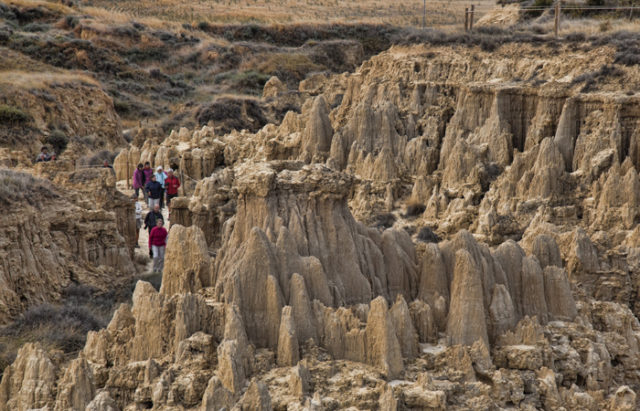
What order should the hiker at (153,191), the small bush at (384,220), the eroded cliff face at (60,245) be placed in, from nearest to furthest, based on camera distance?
the eroded cliff face at (60,245)
the hiker at (153,191)
the small bush at (384,220)

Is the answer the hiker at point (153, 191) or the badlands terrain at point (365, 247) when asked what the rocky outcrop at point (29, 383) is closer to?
the badlands terrain at point (365, 247)

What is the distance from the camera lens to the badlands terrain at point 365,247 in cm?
995

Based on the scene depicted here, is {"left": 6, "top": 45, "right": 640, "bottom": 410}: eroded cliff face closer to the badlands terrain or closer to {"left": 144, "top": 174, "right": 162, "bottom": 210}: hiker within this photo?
the badlands terrain

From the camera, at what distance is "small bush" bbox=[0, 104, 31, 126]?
32312 millimetres

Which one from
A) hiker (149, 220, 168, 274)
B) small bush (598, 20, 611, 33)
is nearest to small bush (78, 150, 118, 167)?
hiker (149, 220, 168, 274)

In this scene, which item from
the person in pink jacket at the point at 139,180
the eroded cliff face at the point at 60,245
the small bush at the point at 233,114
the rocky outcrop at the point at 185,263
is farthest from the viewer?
the small bush at the point at 233,114

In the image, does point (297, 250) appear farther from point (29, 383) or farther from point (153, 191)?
point (153, 191)

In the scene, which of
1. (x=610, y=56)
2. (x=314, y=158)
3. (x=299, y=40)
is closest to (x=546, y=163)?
(x=610, y=56)

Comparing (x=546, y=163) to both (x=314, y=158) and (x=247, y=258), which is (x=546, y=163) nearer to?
(x=314, y=158)

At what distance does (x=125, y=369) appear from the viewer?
9.86 metres

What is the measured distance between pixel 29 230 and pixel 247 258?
6363mm

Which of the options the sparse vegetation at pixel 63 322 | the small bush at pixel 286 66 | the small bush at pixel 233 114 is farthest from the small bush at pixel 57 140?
the sparse vegetation at pixel 63 322

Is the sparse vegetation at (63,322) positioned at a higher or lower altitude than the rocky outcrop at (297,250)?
lower

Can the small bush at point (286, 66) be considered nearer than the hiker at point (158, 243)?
No
